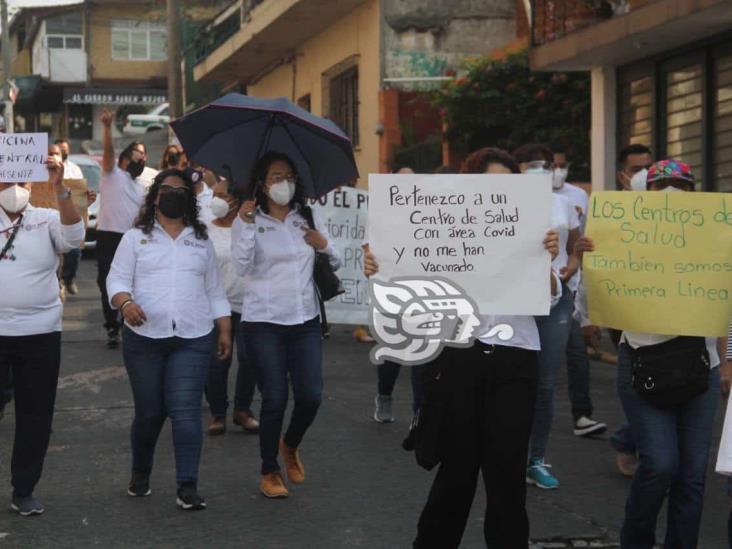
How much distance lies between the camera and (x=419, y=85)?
74.9 feet

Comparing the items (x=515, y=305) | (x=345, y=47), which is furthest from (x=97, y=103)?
(x=515, y=305)

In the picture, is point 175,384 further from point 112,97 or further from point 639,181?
point 112,97

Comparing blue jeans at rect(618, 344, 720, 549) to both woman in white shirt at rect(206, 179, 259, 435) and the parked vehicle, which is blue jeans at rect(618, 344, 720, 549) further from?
the parked vehicle

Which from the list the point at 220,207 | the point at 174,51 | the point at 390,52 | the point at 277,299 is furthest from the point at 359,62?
the point at 277,299

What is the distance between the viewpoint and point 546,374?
7.77m

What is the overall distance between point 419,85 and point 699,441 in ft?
57.4

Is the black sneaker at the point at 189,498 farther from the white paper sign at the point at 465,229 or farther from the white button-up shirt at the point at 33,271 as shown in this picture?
the white paper sign at the point at 465,229

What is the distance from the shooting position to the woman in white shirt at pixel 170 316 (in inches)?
279

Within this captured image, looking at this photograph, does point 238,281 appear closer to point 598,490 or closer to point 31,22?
point 598,490

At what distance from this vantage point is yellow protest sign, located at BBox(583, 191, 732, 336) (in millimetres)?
5824

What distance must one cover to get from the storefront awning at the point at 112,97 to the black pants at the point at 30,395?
52840 mm

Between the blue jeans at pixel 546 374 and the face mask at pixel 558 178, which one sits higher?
the face mask at pixel 558 178

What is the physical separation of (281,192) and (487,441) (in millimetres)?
2305

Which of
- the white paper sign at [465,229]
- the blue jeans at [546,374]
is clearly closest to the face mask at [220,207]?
the blue jeans at [546,374]
